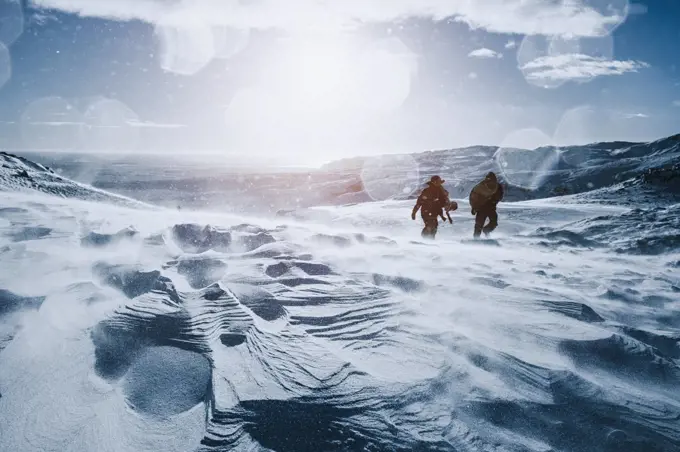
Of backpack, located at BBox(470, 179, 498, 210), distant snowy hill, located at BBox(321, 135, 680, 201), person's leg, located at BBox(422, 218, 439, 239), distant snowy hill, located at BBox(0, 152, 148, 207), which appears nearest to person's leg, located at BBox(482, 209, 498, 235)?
backpack, located at BBox(470, 179, 498, 210)

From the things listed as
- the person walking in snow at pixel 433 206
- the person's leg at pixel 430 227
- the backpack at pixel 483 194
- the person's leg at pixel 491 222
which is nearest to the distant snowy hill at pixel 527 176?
the person's leg at pixel 491 222

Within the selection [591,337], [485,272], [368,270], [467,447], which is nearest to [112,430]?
[467,447]

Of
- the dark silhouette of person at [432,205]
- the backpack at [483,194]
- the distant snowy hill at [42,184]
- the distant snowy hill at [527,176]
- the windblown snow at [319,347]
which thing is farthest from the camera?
the distant snowy hill at [527,176]

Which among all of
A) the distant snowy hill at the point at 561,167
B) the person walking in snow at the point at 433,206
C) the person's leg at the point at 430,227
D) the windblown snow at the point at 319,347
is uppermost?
the distant snowy hill at the point at 561,167

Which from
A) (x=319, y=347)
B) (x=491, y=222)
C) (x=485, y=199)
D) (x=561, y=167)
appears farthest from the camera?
(x=561, y=167)

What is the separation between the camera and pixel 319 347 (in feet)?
7.93

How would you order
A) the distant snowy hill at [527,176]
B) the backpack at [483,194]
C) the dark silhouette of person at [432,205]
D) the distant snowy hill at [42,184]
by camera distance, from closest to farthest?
the backpack at [483,194] → the dark silhouette of person at [432,205] → the distant snowy hill at [42,184] → the distant snowy hill at [527,176]

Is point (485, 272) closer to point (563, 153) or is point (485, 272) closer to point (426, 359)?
point (426, 359)

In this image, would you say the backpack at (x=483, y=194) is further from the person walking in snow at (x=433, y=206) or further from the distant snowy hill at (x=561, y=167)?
the distant snowy hill at (x=561, y=167)

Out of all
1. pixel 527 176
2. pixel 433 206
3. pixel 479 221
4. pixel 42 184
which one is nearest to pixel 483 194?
pixel 479 221

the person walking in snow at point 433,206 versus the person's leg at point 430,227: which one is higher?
the person walking in snow at point 433,206

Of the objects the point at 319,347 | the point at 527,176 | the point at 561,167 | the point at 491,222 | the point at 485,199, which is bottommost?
the point at 319,347

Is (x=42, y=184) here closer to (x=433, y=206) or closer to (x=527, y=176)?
(x=433, y=206)

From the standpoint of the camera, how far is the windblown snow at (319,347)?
1.73 m
